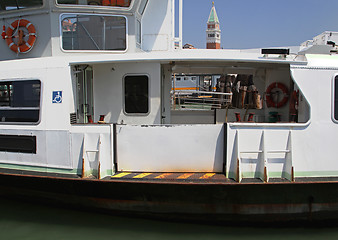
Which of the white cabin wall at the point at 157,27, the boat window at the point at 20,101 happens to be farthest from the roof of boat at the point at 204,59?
the white cabin wall at the point at 157,27

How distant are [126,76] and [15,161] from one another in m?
2.37

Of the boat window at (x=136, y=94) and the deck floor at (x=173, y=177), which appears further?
the boat window at (x=136, y=94)

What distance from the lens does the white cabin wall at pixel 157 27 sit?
6664 millimetres

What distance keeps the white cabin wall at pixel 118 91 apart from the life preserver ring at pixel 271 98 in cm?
259

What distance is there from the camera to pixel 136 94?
18.1 feet

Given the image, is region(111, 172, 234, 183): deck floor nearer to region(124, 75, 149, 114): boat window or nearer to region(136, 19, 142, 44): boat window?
region(124, 75, 149, 114): boat window

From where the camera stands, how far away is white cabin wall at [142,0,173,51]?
6.66 metres

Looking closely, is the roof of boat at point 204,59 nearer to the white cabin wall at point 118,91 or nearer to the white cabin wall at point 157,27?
the white cabin wall at point 118,91

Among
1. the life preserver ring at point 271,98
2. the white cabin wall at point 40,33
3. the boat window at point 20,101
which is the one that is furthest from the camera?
the life preserver ring at point 271,98

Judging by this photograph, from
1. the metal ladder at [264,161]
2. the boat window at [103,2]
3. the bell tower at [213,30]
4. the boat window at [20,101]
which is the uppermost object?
the bell tower at [213,30]

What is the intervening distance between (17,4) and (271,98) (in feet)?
18.0

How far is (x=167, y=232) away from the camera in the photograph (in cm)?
467

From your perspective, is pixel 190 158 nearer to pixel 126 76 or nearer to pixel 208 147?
pixel 208 147

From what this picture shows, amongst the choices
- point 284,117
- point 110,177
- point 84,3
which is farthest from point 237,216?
point 84,3
